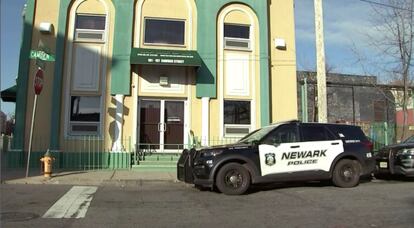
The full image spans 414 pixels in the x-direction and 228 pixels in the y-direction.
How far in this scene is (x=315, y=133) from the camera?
13.1 metres

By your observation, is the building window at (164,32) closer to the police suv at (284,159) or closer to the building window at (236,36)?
the building window at (236,36)

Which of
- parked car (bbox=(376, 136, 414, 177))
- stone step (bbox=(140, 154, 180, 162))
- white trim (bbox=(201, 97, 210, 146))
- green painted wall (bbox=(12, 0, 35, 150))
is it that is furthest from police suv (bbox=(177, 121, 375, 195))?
green painted wall (bbox=(12, 0, 35, 150))

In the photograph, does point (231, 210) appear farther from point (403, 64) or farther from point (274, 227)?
point (403, 64)

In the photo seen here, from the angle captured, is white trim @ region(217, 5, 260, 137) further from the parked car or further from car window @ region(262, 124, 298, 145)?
car window @ region(262, 124, 298, 145)

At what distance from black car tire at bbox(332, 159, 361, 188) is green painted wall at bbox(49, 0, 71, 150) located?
962 cm

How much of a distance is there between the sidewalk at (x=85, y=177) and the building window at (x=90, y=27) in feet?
16.2

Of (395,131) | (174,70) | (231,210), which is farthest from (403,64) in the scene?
(231,210)

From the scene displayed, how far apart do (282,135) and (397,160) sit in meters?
4.22

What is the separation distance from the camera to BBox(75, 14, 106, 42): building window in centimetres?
1841

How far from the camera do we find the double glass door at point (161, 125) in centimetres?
1859

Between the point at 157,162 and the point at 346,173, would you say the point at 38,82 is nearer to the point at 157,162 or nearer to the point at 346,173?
the point at 157,162

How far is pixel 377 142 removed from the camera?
23.4 meters

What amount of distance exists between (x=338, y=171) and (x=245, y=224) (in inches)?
221

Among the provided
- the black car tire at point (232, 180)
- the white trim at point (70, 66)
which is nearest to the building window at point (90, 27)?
the white trim at point (70, 66)
